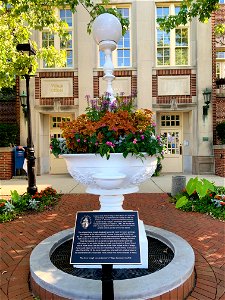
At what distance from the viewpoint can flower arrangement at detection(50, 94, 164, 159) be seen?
104 inches

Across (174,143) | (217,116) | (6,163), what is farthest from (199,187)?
(6,163)

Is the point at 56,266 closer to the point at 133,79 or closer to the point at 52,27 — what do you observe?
the point at 52,27

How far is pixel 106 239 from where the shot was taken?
2146 millimetres

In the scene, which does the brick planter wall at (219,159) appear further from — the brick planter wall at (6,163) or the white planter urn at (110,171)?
the white planter urn at (110,171)

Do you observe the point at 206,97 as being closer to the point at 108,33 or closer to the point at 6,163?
the point at 6,163

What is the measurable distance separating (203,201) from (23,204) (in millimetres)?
4130

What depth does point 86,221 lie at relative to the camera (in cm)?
227

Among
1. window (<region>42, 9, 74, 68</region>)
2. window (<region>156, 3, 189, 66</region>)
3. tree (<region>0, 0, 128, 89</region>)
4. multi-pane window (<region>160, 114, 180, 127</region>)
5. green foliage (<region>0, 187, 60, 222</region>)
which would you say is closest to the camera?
green foliage (<region>0, 187, 60, 222</region>)

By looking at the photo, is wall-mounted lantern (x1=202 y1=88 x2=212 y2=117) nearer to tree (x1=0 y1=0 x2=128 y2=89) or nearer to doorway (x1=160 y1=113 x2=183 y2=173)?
doorway (x1=160 y1=113 x2=183 y2=173)

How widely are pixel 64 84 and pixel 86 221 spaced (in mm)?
10354

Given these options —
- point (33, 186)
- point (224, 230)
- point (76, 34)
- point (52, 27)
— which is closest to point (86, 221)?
point (224, 230)

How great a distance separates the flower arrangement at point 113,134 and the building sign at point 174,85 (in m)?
9.30

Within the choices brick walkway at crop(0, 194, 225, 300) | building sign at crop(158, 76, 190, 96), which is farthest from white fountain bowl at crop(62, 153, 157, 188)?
building sign at crop(158, 76, 190, 96)

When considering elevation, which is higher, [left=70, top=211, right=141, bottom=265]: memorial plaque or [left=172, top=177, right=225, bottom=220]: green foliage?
[left=70, top=211, right=141, bottom=265]: memorial plaque
